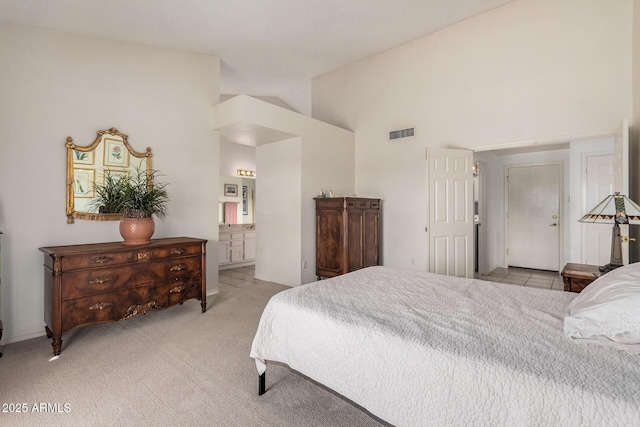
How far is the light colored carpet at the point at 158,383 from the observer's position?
1818 mm

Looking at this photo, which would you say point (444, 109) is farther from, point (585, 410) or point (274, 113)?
point (585, 410)

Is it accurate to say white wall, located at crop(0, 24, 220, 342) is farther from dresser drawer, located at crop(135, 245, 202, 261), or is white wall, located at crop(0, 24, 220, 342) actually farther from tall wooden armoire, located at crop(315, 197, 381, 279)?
tall wooden armoire, located at crop(315, 197, 381, 279)

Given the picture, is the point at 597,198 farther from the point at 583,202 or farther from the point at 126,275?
the point at 126,275

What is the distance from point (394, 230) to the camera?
5.12 m

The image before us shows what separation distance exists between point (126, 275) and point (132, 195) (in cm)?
82

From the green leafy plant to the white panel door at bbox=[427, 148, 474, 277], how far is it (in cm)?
341

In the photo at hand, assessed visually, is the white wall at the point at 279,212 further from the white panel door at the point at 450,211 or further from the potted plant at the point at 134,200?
the white panel door at the point at 450,211

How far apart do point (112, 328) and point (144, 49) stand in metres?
3.17

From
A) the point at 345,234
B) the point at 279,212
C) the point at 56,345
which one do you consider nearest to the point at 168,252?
the point at 56,345

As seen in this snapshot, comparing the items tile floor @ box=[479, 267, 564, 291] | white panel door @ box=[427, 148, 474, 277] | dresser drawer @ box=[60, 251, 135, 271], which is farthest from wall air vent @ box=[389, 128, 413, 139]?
dresser drawer @ box=[60, 251, 135, 271]

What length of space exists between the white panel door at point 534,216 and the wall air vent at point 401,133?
275 cm

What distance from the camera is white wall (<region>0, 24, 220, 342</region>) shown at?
2.96 m

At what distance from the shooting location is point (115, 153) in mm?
3561

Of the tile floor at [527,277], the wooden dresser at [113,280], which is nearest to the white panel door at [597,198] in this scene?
the tile floor at [527,277]
